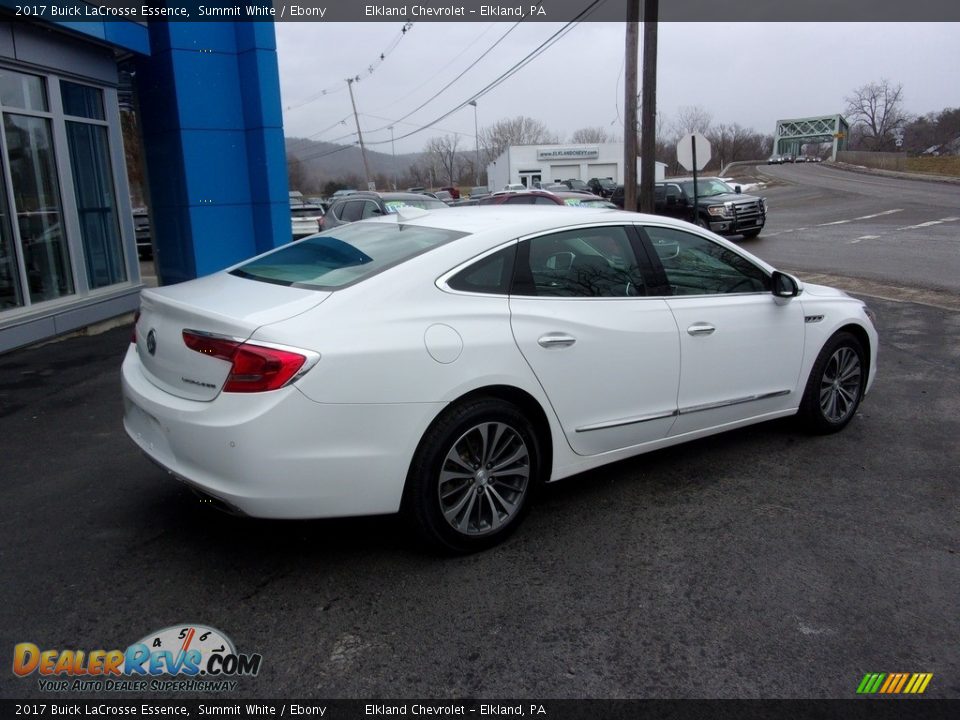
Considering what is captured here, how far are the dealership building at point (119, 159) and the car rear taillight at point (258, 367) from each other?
6.53 metres

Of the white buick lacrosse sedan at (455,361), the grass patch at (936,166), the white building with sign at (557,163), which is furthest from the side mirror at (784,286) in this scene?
the white building with sign at (557,163)

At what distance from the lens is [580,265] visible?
13.6ft

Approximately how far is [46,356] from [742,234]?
18.5m

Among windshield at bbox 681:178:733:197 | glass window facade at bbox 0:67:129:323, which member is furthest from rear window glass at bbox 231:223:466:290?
windshield at bbox 681:178:733:197

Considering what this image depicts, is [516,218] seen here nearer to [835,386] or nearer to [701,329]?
[701,329]

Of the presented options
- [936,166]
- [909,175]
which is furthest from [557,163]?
[936,166]

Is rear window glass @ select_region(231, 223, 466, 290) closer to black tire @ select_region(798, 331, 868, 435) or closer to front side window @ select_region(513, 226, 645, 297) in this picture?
front side window @ select_region(513, 226, 645, 297)

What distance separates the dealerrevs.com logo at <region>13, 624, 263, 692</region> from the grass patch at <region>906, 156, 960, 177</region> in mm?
60367

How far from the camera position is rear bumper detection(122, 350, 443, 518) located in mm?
3051

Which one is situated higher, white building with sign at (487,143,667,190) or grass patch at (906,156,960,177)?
white building with sign at (487,143,667,190)

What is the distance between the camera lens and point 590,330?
3926mm

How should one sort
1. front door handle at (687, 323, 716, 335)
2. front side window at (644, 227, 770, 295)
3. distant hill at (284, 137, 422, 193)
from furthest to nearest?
distant hill at (284, 137, 422, 193) < front side window at (644, 227, 770, 295) < front door handle at (687, 323, 716, 335)

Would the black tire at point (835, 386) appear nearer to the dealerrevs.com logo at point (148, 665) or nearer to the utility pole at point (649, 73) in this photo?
the dealerrevs.com logo at point (148, 665)
